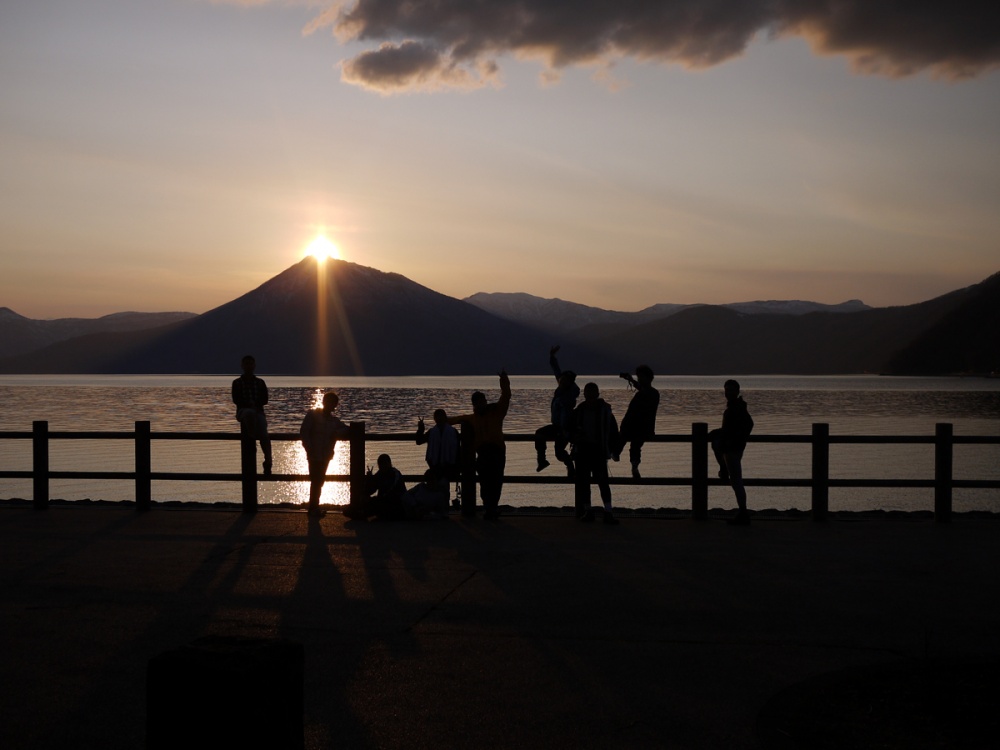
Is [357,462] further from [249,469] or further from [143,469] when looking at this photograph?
[143,469]

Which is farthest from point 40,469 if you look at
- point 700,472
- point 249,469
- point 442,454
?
point 700,472

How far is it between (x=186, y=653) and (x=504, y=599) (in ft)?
17.0

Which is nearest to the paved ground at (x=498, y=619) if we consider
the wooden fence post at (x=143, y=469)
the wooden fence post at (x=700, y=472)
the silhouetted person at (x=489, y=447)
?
the wooden fence post at (x=700, y=472)

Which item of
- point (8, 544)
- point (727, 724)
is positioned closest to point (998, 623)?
point (727, 724)

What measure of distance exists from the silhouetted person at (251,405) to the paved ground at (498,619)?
1.88 m

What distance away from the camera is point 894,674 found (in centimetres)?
588

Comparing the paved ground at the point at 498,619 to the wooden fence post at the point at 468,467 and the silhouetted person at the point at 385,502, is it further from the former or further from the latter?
the wooden fence post at the point at 468,467

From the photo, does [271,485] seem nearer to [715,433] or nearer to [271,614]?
[715,433]

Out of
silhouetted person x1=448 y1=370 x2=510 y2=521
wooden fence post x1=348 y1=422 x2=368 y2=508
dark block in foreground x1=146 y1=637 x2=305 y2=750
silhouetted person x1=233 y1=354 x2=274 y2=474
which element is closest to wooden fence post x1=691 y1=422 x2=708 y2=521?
silhouetted person x1=448 y1=370 x2=510 y2=521

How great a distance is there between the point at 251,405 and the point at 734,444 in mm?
6879

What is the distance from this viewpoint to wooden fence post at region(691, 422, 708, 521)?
13.8 metres

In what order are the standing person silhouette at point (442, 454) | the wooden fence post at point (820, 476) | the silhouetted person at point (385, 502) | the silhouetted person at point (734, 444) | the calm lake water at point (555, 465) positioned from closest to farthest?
the silhouetted person at point (734, 444), the wooden fence post at point (820, 476), the silhouetted person at point (385, 502), the standing person silhouette at point (442, 454), the calm lake water at point (555, 465)

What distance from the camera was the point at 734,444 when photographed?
1336 cm

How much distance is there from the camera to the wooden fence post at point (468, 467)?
47.0 ft
